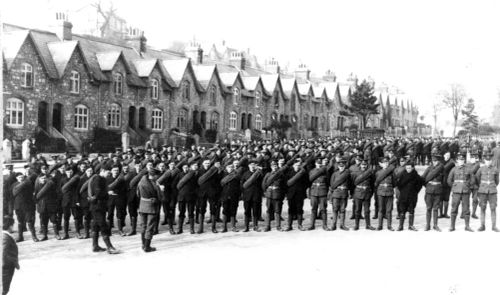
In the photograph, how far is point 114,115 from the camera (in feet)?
121

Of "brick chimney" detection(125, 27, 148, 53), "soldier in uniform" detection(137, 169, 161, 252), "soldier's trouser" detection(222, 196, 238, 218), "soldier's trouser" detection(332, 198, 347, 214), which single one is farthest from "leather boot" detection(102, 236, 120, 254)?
"brick chimney" detection(125, 27, 148, 53)

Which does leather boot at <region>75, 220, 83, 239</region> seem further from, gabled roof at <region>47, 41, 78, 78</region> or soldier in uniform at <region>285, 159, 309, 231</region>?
gabled roof at <region>47, 41, 78, 78</region>

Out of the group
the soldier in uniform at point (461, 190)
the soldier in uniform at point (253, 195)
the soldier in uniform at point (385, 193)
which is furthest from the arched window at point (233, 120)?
the soldier in uniform at point (461, 190)

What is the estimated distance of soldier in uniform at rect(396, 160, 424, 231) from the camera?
12.8 meters

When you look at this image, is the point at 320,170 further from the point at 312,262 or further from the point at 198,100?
the point at 198,100

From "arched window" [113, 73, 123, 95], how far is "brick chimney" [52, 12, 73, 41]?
14.6 feet

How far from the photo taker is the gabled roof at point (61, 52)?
107 feet

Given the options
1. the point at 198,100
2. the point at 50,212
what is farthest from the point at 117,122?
the point at 50,212

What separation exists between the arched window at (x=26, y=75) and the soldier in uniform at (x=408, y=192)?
2443cm

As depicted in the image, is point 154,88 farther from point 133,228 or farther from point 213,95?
point 133,228

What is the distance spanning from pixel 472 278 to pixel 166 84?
34.9 metres

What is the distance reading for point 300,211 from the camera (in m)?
13.3

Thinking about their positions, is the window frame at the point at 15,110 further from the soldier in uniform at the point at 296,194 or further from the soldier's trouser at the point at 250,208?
the soldier in uniform at the point at 296,194

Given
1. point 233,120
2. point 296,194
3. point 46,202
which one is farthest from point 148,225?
point 233,120
